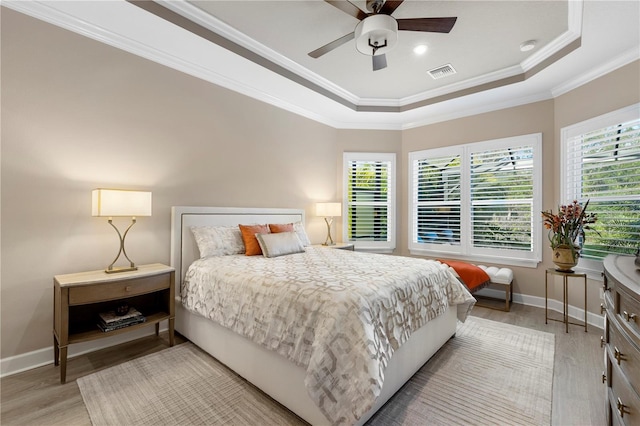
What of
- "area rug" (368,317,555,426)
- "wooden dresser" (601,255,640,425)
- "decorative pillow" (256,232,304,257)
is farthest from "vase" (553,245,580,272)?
"decorative pillow" (256,232,304,257)

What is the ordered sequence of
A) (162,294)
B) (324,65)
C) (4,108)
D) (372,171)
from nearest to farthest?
(4,108)
(162,294)
(324,65)
(372,171)

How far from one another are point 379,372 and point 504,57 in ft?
12.4

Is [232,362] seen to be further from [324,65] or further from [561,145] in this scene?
[561,145]

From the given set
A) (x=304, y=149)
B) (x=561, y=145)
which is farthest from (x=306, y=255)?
(x=561, y=145)

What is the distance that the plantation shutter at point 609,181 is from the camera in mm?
2984

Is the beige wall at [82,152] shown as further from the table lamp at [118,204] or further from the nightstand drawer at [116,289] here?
the nightstand drawer at [116,289]

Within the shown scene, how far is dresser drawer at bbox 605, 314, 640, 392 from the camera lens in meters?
1.17

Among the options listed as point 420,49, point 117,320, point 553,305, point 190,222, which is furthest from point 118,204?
point 553,305

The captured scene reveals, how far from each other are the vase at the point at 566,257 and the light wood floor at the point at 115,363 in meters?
0.68

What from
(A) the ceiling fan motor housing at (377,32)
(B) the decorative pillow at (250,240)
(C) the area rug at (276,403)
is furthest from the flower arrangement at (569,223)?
(B) the decorative pillow at (250,240)

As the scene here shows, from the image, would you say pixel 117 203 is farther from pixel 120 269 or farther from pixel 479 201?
pixel 479 201

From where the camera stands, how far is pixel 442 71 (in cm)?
381

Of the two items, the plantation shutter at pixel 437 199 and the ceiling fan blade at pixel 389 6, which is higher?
the ceiling fan blade at pixel 389 6

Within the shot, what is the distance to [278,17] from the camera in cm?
277
